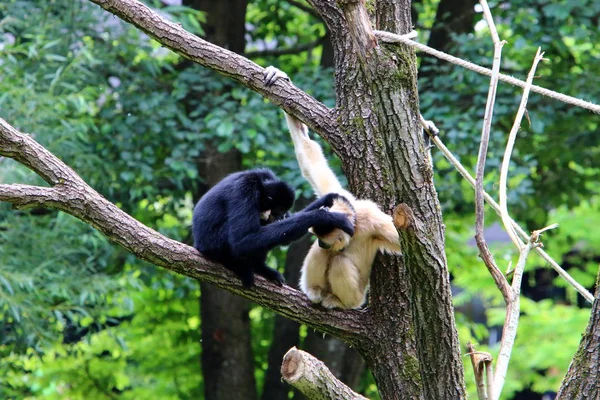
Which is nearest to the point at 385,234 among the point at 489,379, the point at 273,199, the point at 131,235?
the point at 273,199

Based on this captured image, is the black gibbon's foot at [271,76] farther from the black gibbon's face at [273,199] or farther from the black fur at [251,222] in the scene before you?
the black gibbon's face at [273,199]

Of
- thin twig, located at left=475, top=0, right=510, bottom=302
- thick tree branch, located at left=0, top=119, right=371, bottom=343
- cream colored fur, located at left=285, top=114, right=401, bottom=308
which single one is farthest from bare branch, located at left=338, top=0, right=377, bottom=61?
thick tree branch, located at left=0, top=119, right=371, bottom=343

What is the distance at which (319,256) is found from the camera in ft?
19.7

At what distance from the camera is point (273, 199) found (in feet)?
19.7

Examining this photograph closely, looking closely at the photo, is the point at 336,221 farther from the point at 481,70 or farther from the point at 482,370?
the point at 482,370

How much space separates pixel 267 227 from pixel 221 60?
3.97 feet

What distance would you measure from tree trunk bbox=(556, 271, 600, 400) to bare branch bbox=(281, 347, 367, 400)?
1149mm

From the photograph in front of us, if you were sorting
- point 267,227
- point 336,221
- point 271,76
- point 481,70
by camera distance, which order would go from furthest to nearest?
point 267,227
point 271,76
point 336,221
point 481,70

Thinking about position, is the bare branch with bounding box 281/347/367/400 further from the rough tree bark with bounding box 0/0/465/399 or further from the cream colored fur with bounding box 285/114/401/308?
the cream colored fur with bounding box 285/114/401/308

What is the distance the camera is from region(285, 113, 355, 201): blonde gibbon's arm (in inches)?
232

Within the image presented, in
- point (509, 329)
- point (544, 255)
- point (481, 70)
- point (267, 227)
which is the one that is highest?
point (481, 70)

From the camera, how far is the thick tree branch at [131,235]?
4695mm

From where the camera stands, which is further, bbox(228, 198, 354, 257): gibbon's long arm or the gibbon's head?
the gibbon's head

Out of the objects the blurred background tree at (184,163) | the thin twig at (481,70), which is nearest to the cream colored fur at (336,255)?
the thin twig at (481,70)
